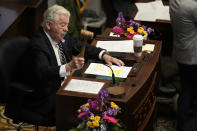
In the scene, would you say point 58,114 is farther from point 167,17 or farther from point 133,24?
point 167,17

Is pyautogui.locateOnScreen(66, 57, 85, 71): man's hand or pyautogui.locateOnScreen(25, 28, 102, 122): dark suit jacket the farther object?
pyautogui.locateOnScreen(25, 28, 102, 122): dark suit jacket

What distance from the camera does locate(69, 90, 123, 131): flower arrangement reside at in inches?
111

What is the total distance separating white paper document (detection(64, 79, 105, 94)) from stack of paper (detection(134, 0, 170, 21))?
1.76 meters

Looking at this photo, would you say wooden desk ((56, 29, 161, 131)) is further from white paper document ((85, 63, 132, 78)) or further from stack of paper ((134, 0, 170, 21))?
stack of paper ((134, 0, 170, 21))

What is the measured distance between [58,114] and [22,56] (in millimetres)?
617

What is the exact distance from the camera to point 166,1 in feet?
18.1

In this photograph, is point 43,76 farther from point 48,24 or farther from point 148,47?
point 148,47

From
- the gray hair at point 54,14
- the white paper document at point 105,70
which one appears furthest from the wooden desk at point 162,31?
the gray hair at point 54,14

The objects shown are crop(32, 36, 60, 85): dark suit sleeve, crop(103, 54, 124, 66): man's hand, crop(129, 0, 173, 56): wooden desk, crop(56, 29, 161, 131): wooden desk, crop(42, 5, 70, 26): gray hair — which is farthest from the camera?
crop(129, 0, 173, 56): wooden desk

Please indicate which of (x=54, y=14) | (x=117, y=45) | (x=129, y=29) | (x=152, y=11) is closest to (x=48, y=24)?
(x=54, y=14)

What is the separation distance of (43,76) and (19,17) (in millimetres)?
1952

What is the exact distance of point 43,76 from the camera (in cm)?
331

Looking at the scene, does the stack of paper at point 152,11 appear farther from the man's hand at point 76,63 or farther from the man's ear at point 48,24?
the man's hand at point 76,63

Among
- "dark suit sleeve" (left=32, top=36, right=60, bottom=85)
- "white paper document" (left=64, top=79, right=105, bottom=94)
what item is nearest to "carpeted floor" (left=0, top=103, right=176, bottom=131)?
"dark suit sleeve" (left=32, top=36, right=60, bottom=85)
